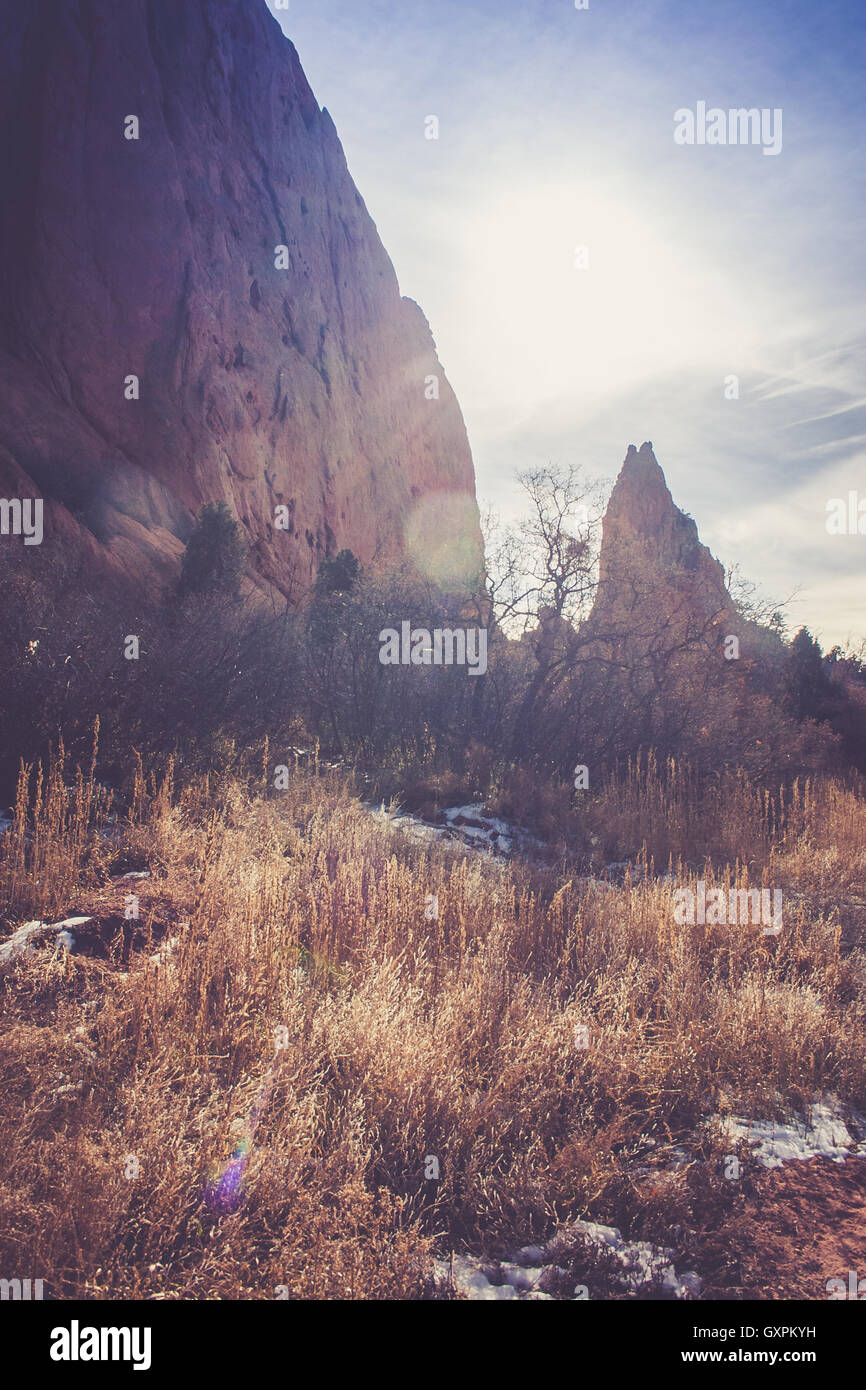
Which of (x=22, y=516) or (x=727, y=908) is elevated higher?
(x=22, y=516)

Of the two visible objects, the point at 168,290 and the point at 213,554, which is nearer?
the point at 213,554

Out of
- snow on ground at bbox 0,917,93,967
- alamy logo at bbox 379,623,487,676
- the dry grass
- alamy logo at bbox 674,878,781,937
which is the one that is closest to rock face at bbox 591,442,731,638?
alamy logo at bbox 379,623,487,676

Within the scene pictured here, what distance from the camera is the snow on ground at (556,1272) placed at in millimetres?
2072

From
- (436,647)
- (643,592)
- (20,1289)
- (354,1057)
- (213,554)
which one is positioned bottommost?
(20,1289)

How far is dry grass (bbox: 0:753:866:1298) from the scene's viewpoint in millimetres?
2104

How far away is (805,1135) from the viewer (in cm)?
284

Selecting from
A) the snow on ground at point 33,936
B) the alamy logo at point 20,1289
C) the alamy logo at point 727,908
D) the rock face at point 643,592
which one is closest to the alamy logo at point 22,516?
the rock face at point 643,592

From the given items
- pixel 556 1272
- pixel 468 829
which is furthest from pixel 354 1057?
pixel 468 829

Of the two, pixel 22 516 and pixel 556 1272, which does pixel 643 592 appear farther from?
pixel 22 516

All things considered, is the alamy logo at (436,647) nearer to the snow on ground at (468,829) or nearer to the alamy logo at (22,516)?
the snow on ground at (468,829)
